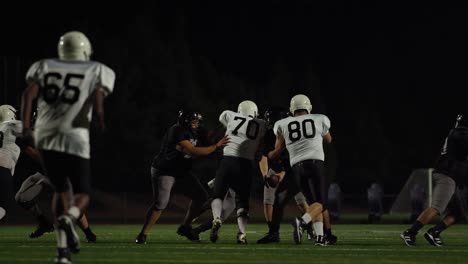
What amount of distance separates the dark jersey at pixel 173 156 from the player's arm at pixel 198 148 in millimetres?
98

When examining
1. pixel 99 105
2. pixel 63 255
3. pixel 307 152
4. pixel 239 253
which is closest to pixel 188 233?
pixel 307 152

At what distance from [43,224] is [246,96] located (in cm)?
3781

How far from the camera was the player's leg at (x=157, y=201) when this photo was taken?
39.5 feet

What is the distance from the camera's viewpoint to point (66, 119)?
8.05 meters

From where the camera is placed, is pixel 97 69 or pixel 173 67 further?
pixel 173 67

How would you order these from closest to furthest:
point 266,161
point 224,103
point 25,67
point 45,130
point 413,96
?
1. point 45,130
2. point 266,161
3. point 25,67
4. point 224,103
5. point 413,96

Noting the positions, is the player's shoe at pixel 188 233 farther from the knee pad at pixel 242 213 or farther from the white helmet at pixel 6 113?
the white helmet at pixel 6 113

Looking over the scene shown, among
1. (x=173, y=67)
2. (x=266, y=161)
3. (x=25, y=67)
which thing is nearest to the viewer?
(x=266, y=161)

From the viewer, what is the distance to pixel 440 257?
977cm

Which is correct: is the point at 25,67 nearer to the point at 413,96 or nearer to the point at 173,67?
the point at 173,67

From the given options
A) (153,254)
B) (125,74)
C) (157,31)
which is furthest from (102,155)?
(153,254)

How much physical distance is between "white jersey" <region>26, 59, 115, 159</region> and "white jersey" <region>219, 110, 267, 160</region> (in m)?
4.38

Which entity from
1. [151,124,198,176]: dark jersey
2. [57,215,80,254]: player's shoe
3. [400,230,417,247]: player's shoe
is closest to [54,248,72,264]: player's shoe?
[57,215,80,254]: player's shoe

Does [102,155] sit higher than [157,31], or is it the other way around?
[157,31]
